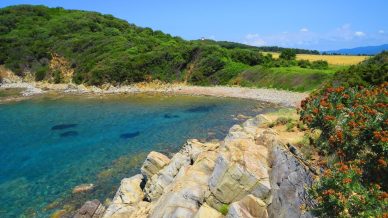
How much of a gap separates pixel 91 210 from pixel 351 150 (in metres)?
17.7

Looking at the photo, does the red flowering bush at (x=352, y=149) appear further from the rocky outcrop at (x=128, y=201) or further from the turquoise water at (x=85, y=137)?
the turquoise water at (x=85, y=137)

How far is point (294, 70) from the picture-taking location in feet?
270

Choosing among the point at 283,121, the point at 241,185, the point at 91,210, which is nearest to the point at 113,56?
the point at 91,210

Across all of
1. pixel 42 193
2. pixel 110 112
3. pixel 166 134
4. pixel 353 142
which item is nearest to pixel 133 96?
pixel 110 112

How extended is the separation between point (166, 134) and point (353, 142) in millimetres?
33343

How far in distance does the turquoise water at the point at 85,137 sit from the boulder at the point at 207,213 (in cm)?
1342

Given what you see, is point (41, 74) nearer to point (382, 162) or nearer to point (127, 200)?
point (127, 200)

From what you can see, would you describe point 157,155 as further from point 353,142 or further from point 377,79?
→ point 377,79

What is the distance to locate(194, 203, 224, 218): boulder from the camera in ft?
57.2

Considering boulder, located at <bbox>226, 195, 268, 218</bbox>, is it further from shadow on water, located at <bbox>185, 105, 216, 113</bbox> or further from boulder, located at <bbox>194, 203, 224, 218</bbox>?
shadow on water, located at <bbox>185, 105, 216, 113</bbox>

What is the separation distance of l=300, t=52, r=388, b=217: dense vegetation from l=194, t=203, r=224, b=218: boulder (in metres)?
A: 5.45

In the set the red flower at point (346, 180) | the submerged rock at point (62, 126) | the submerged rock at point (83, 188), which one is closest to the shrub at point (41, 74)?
the submerged rock at point (62, 126)

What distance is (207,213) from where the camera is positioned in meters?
17.5

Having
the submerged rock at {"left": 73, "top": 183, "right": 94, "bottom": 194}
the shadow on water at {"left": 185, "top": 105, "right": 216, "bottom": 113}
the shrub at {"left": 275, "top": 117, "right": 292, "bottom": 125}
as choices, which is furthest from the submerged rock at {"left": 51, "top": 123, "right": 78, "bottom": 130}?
the shrub at {"left": 275, "top": 117, "right": 292, "bottom": 125}
